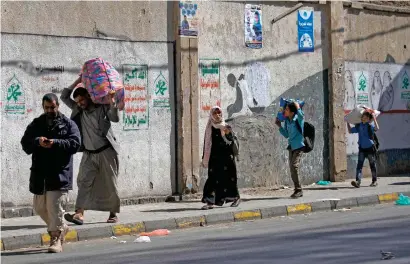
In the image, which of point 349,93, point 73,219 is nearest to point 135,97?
point 73,219

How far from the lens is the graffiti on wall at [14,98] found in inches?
624

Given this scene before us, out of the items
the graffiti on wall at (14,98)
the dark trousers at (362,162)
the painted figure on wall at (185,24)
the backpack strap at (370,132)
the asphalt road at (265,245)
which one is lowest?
the asphalt road at (265,245)

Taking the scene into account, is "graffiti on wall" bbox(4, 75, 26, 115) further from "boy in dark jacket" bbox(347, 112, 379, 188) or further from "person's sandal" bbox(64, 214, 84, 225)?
"boy in dark jacket" bbox(347, 112, 379, 188)

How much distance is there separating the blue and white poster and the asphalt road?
242 inches

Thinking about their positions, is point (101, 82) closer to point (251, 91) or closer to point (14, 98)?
point (14, 98)

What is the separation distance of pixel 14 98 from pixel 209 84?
4.15 metres

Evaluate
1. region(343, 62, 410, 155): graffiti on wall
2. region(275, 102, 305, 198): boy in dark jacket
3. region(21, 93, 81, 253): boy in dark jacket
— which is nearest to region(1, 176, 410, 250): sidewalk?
region(275, 102, 305, 198): boy in dark jacket

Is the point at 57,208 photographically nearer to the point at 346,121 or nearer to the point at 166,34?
the point at 166,34

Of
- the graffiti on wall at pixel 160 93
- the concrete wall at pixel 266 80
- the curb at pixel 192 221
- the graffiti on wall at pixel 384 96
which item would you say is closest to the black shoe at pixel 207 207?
the curb at pixel 192 221

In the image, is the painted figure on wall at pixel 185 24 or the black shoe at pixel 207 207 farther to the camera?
the painted figure on wall at pixel 185 24

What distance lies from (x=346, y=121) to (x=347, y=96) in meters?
1.12

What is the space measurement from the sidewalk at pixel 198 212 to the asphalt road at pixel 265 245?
1.24 ft

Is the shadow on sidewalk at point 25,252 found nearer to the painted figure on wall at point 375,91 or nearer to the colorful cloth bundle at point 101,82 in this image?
the colorful cloth bundle at point 101,82

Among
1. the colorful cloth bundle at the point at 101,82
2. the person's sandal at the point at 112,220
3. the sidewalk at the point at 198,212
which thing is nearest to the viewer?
the sidewalk at the point at 198,212
